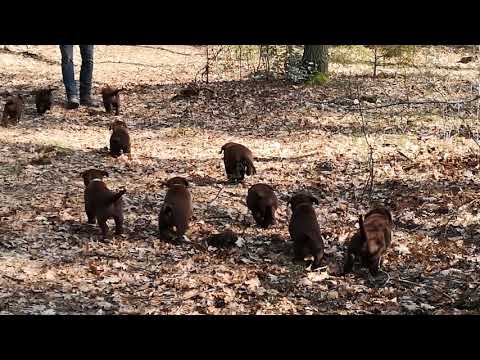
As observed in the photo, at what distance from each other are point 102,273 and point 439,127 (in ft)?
32.6

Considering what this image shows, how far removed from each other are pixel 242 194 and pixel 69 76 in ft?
24.7

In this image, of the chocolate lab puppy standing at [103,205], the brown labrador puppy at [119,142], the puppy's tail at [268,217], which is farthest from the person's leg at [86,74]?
the puppy's tail at [268,217]

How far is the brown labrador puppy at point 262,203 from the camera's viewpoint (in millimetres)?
8617

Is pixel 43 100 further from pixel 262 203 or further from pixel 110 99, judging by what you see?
pixel 262 203

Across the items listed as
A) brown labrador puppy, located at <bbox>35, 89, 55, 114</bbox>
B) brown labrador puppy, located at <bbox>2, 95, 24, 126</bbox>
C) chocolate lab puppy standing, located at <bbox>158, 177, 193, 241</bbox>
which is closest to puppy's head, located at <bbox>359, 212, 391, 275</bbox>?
chocolate lab puppy standing, located at <bbox>158, 177, 193, 241</bbox>

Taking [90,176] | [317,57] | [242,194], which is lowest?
[242,194]

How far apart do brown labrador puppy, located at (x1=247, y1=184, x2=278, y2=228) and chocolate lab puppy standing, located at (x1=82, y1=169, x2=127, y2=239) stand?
1.92 m

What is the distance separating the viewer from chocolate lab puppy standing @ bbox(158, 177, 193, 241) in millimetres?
8180

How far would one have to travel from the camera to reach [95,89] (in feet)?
60.4

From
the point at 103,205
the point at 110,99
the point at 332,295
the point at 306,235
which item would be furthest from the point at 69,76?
the point at 332,295

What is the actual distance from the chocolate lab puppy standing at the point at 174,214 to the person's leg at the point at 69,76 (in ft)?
25.7

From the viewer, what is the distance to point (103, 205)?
317 inches

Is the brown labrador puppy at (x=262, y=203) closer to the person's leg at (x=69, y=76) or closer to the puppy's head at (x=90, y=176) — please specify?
the puppy's head at (x=90, y=176)
